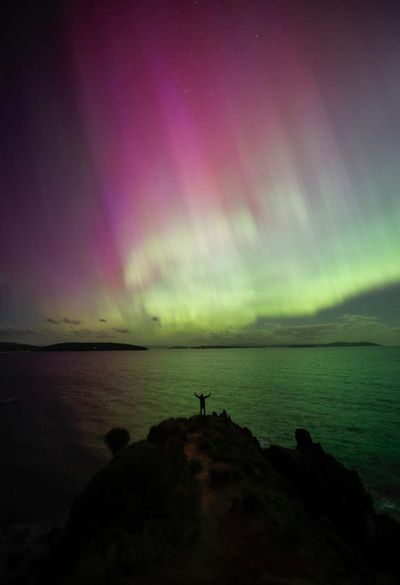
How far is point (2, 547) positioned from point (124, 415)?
42.3 m

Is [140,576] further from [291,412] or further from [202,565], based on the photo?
[291,412]

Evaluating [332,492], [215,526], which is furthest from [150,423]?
[215,526]

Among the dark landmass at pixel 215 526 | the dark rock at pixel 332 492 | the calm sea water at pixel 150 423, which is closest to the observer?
the dark landmass at pixel 215 526

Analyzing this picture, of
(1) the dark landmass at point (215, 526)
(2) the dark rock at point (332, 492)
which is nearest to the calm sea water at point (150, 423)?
(2) the dark rock at point (332, 492)

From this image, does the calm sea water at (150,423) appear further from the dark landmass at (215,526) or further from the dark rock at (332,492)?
the dark landmass at (215,526)

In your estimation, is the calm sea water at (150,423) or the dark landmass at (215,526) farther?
the calm sea water at (150,423)

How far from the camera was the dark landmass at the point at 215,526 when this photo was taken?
1239 centimetres

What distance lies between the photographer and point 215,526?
50.9 ft

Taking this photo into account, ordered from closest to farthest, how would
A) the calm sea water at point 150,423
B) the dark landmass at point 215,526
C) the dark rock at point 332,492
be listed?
the dark landmass at point 215,526 < the dark rock at point 332,492 < the calm sea water at point 150,423

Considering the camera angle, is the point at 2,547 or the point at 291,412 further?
the point at 291,412

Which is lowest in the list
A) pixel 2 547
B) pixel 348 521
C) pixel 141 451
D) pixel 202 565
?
pixel 2 547

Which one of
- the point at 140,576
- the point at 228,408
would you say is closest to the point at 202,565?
the point at 140,576

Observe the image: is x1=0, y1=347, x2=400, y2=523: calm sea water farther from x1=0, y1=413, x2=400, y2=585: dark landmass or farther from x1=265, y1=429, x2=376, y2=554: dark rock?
x1=0, y1=413, x2=400, y2=585: dark landmass

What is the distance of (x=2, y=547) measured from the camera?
24656mm
